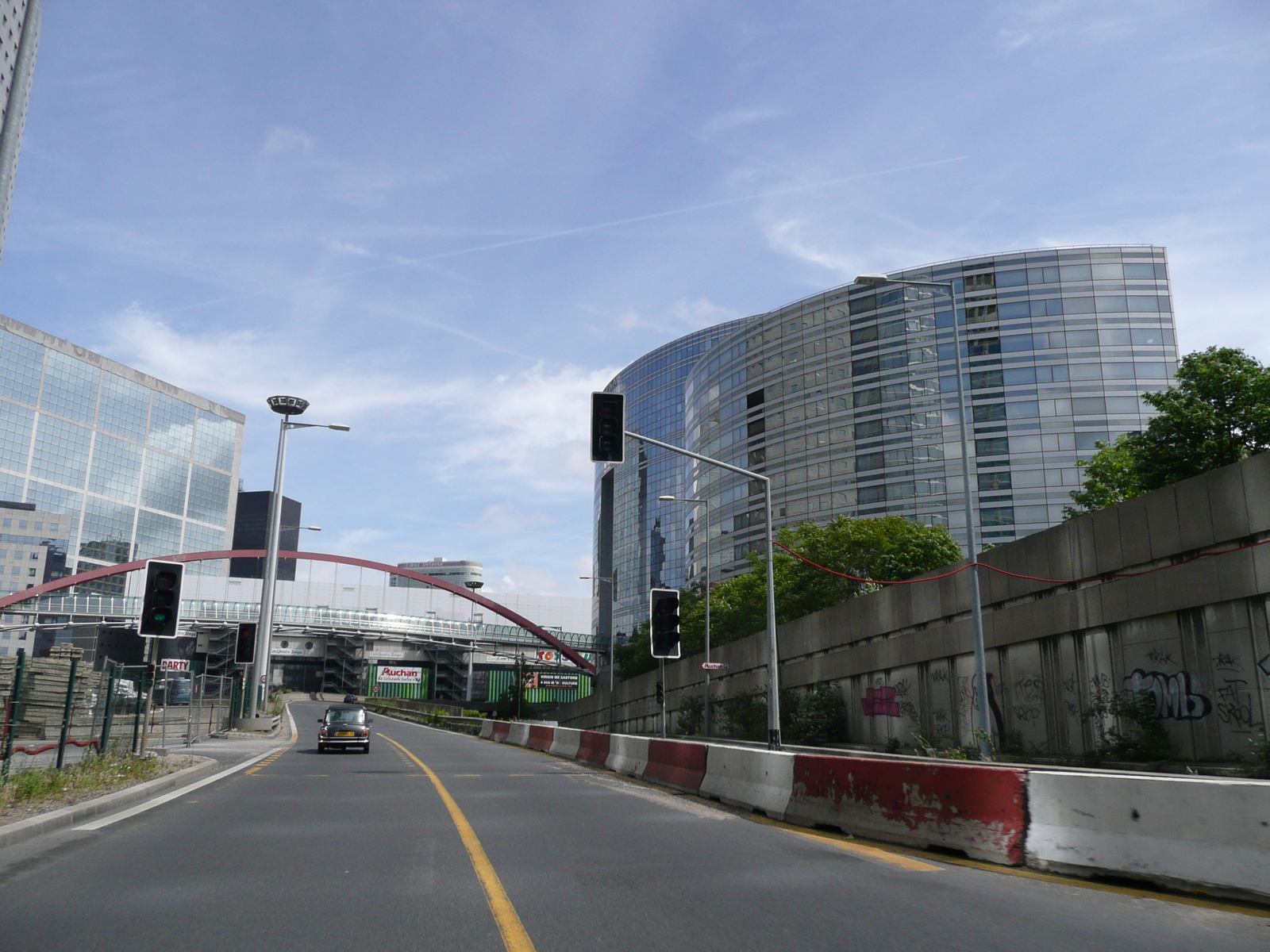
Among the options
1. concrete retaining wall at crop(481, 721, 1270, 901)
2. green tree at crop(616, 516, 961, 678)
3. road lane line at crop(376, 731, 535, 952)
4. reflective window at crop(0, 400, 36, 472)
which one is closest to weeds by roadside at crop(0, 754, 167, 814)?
road lane line at crop(376, 731, 535, 952)

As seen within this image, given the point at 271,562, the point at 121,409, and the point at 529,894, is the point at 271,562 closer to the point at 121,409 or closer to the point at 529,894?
the point at 529,894

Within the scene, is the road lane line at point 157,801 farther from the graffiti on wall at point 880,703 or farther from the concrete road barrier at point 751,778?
the graffiti on wall at point 880,703

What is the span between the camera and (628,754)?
21156 mm

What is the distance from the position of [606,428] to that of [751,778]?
6.55 meters

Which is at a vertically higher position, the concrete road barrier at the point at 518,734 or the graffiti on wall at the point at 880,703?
the graffiti on wall at the point at 880,703

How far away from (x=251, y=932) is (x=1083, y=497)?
51.8 metres

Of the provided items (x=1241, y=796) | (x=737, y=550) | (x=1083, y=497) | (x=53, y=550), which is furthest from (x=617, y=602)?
(x=1241, y=796)

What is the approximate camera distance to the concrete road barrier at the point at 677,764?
16.2 m

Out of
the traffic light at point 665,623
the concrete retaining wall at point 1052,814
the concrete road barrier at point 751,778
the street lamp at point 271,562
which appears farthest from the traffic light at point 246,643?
the concrete retaining wall at point 1052,814

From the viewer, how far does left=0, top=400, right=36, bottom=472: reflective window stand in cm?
17112

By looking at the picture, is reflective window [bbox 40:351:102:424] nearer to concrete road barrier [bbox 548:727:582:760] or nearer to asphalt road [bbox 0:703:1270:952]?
concrete road barrier [bbox 548:727:582:760]

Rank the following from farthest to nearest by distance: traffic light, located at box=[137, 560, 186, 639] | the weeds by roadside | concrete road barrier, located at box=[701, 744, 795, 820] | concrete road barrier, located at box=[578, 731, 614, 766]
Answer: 1. concrete road barrier, located at box=[578, 731, 614, 766]
2. traffic light, located at box=[137, 560, 186, 639]
3. concrete road barrier, located at box=[701, 744, 795, 820]
4. the weeds by roadside

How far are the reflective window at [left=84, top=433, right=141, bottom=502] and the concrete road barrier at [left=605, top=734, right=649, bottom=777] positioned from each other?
7643 inches

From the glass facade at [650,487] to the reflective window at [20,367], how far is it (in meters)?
104
